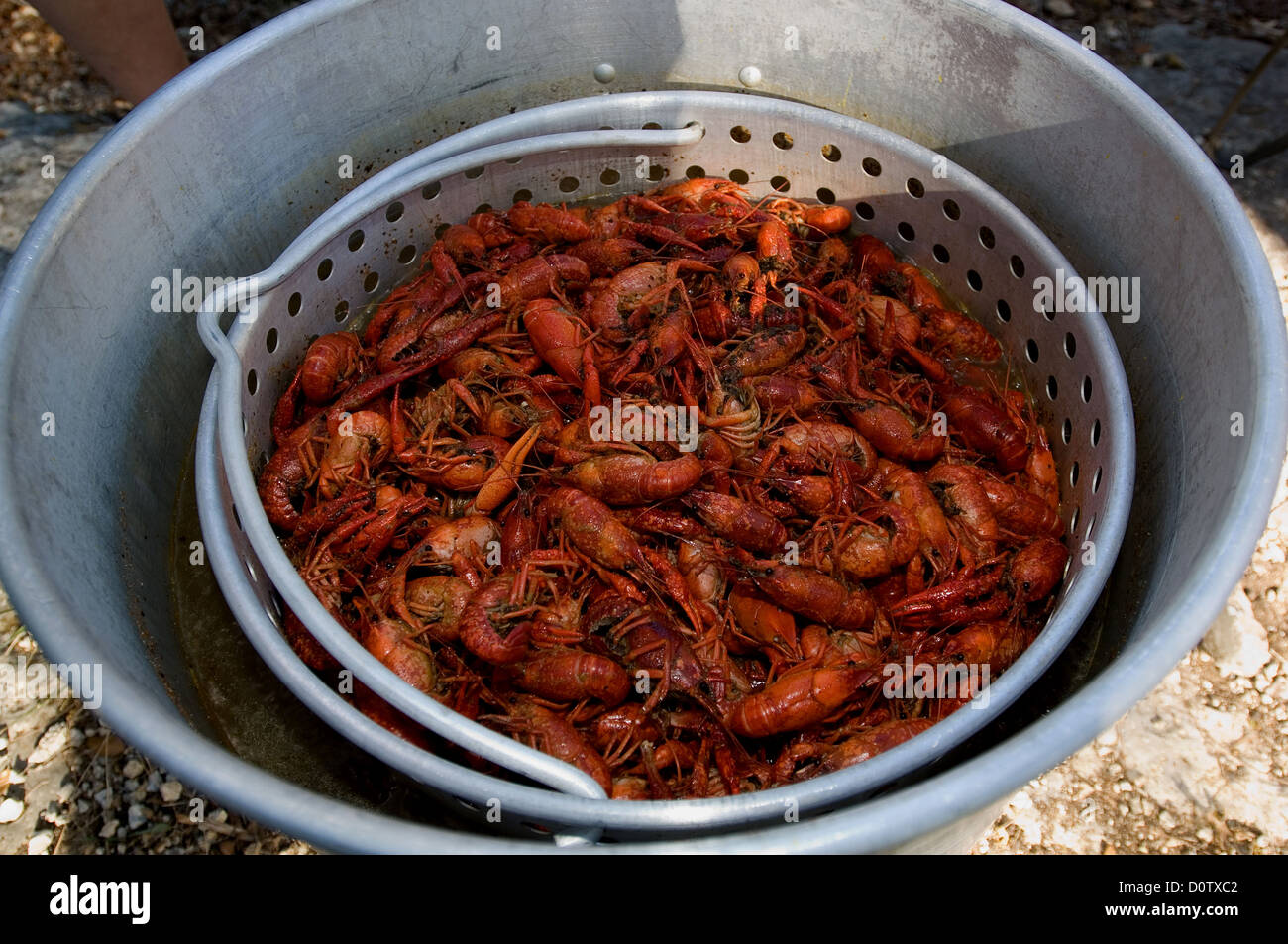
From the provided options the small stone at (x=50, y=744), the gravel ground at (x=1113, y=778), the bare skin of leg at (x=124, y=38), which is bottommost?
the gravel ground at (x=1113, y=778)

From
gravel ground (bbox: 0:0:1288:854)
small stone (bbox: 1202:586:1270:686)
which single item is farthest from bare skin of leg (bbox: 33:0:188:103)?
small stone (bbox: 1202:586:1270:686)

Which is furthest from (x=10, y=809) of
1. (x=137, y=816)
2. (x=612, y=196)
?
(x=612, y=196)

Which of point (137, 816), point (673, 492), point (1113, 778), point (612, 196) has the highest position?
point (612, 196)

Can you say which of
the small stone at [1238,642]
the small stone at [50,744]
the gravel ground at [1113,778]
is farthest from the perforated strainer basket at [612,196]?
the small stone at [50,744]

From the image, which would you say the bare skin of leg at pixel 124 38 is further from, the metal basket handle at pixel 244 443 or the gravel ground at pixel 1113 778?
the gravel ground at pixel 1113 778

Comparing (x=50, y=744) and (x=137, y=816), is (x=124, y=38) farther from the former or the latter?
(x=137, y=816)
